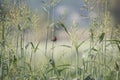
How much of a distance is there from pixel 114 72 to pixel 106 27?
1.29ft

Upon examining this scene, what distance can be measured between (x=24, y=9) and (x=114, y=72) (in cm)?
87

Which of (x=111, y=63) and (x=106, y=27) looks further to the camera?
(x=111, y=63)

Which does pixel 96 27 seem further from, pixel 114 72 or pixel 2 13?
pixel 2 13

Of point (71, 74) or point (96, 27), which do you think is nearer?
point (96, 27)

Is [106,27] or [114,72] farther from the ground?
[106,27]

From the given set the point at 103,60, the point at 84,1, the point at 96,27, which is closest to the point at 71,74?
the point at 103,60

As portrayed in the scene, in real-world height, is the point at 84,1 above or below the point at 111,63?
above

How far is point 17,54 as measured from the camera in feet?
9.02

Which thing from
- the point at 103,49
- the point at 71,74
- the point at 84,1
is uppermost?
the point at 84,1

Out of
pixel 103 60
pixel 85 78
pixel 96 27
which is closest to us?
pixel 85 78

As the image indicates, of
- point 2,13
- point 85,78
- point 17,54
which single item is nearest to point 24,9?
point 2,13

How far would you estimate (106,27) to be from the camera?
265 centimetres

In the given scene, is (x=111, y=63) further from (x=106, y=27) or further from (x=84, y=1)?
(x=84, y=1)

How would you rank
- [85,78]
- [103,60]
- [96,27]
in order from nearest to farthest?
1. [85,78]
2. [96,27]
3. [103,60]
